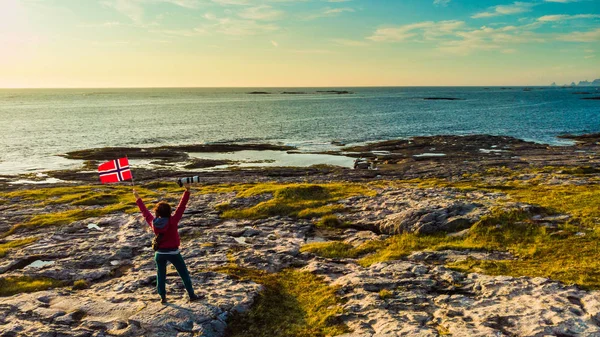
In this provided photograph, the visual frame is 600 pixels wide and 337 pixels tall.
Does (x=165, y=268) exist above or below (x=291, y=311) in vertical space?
above

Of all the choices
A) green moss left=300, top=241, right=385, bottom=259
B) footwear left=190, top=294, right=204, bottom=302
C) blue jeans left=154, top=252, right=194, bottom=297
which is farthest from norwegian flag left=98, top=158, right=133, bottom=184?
green moss left=300, top=241, right=385, bottom=259

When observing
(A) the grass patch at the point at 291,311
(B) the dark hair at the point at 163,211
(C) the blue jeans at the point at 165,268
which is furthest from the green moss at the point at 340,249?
(B) the dark hair at the point at 163,211

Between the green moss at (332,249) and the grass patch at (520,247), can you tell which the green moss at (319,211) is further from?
the grass patch at (520,247)

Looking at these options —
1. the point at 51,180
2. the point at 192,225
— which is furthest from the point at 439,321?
the point at 51,180

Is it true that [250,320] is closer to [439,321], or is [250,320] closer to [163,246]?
[163,246]

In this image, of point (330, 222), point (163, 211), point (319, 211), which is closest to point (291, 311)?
point (163, 211)

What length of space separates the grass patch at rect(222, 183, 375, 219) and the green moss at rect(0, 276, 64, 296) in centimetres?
1120

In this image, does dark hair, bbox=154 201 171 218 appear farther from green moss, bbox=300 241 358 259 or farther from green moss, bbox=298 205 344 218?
green moss, bbox=298 205 344 218

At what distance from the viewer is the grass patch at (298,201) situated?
81.5 feet

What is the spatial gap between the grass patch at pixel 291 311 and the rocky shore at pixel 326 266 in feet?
0.18

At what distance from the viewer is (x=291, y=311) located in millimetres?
12539

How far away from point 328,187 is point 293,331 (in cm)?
1905

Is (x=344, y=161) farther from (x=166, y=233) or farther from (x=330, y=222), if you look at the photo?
(x=166, y=233)

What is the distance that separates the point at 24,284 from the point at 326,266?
1114 centimetres
